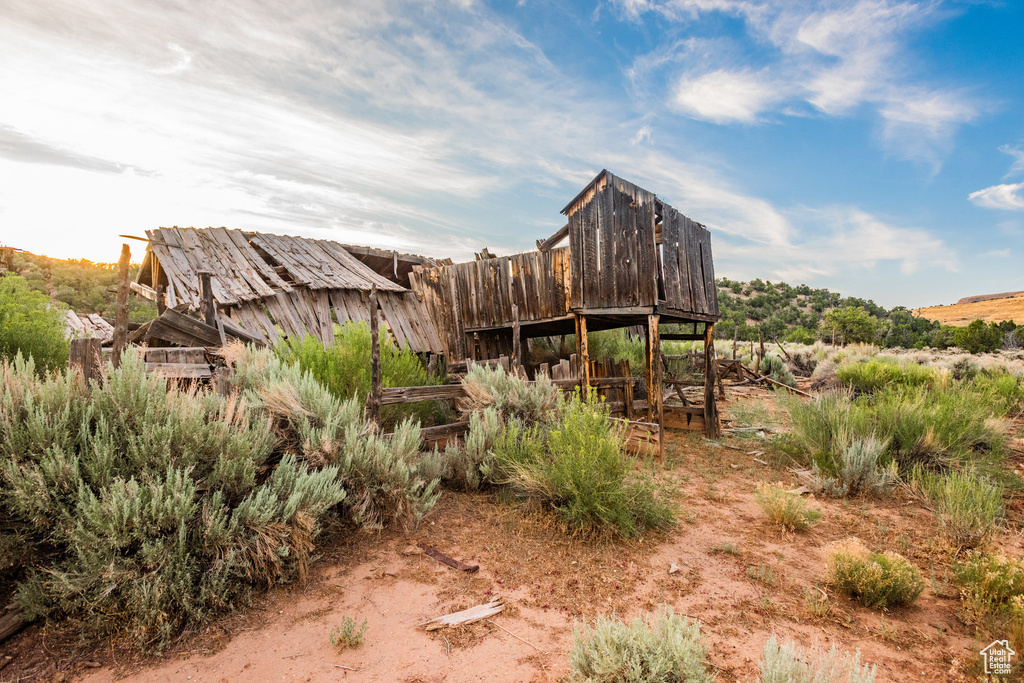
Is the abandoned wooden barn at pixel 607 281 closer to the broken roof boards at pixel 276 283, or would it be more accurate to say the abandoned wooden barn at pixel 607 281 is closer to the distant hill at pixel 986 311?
the broken roof boards at pixel 276 283

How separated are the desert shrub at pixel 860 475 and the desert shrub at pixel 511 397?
13.2 ft

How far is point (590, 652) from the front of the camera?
265 cm

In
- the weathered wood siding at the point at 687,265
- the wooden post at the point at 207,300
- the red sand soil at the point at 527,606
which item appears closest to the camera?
the red sand soil at the point at 527,606

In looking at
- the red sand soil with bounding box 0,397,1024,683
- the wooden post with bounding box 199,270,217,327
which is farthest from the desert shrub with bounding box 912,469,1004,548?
the wooden post with bounding box 199,270,217,327

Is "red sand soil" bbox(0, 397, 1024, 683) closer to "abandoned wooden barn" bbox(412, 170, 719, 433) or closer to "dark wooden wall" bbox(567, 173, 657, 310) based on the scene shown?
"abandoned wooden barn" bbox(412, 170, 719, 433)

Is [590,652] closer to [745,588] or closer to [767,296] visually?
[745,588]

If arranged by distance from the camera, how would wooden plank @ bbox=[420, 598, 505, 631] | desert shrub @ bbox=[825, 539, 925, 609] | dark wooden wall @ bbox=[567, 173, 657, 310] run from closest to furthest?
wooden plank @ bbox=[420, 598, 505, 631] → desert shrub @ bbox=[825, 539, 925, 609] → dark wooden wall @ bbox=[567, 173, 657, 310]

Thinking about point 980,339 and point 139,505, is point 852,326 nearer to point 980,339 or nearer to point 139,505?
point 980,339

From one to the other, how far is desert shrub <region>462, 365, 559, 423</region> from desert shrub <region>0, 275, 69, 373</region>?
4.90 metres

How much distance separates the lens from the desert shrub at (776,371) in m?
17.8

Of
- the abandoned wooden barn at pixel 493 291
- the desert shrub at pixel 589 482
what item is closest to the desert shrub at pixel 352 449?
the desert shrub at pixel 589 482

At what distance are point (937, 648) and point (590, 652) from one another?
274 cm

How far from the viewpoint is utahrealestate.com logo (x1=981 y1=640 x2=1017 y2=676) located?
10.1 feet

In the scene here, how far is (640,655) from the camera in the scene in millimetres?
2623
